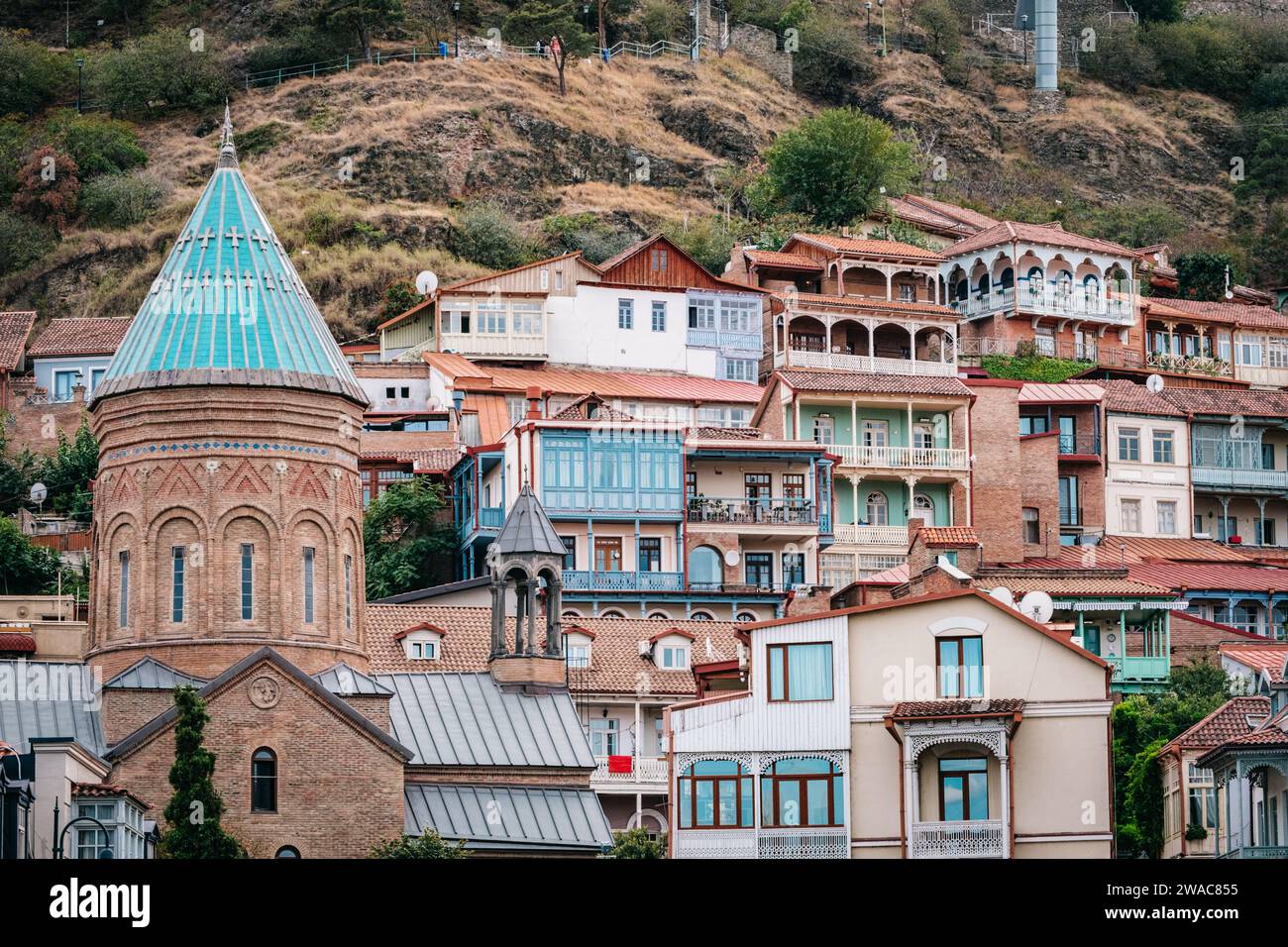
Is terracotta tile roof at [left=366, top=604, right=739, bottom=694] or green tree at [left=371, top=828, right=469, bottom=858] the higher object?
terracotta tile roof at [left=366, top=604, right=739, bottom=694]

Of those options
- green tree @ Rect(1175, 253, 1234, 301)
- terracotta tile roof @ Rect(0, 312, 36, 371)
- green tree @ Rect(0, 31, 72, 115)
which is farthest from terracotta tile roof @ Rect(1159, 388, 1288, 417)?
green tree @ Rect(0, 31, 72, 115)

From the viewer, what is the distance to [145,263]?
90625 mm

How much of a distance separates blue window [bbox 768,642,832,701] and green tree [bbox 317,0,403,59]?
67.8m

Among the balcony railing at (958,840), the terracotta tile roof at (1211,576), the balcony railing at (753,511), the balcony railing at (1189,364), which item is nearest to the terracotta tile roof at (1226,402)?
the balcony railing at (1189,364)

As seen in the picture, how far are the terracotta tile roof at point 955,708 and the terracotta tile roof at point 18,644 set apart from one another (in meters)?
20.4

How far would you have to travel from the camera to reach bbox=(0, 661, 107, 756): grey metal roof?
1822 inches

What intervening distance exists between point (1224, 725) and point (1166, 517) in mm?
29229

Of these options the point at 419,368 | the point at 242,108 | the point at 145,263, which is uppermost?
the point at 242,108

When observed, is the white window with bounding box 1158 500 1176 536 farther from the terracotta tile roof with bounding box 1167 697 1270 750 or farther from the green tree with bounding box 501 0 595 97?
the green tree with bounding box 501 0 595 97

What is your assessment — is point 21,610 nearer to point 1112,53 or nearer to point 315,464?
point 315,464

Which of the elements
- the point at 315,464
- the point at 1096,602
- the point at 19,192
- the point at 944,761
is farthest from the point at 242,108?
the point at 944,761

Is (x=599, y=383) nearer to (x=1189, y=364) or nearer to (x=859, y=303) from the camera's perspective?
(x=859, y=303)

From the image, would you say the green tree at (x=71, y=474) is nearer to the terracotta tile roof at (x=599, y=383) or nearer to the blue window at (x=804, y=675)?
the terracotta tile roof at (x=599, y=383)
